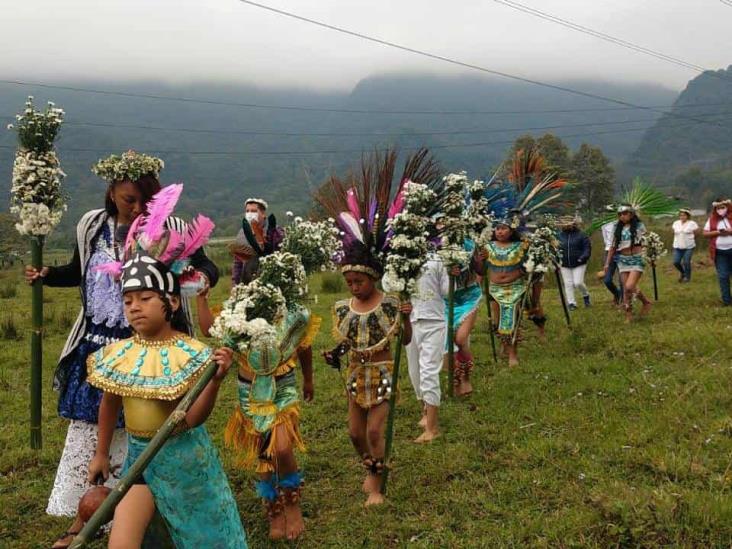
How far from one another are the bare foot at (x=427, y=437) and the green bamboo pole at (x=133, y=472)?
10.7 feet

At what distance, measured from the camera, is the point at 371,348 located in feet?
15.4

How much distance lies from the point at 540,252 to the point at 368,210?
3.90 m

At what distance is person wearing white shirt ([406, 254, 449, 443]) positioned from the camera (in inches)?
228

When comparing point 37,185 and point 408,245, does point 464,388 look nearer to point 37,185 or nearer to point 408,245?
point 408,245

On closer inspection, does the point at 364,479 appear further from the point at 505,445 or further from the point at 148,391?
the point at 148,391

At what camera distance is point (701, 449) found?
187 inches

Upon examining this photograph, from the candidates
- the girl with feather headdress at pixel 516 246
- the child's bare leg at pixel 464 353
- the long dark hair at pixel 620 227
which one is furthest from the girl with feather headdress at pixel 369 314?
the long dark hair at pixel 620 227

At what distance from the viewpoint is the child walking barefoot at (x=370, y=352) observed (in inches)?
184

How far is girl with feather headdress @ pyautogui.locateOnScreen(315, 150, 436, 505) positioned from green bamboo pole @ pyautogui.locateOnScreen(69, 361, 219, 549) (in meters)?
1.97

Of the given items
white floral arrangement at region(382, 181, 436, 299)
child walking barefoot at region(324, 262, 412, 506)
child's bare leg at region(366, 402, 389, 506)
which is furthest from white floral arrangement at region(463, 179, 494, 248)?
child's bare leg at region(366, 402, 389, 506)

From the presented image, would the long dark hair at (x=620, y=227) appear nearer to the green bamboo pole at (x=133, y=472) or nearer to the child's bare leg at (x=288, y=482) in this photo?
the child's bare leg at (x=288, y=482)

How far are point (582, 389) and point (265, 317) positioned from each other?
4.50 m

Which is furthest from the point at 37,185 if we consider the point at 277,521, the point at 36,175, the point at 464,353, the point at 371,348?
the point at 464,353

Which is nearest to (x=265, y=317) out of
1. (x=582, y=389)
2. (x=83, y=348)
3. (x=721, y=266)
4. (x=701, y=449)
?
(x=83, y=348)
